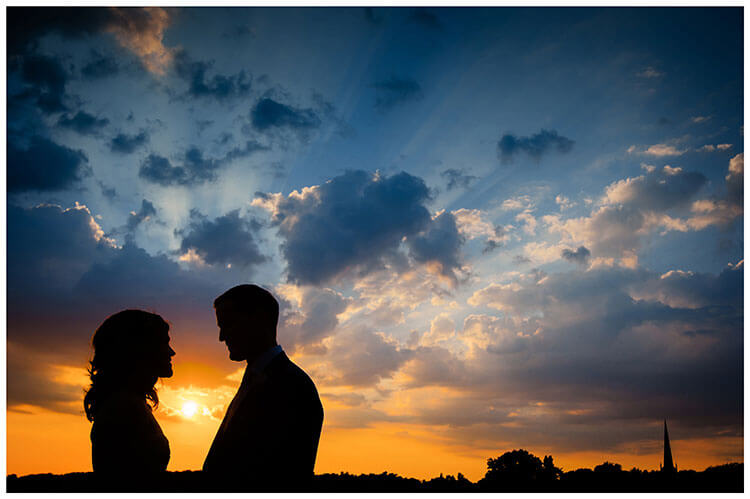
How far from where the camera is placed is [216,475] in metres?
5.11

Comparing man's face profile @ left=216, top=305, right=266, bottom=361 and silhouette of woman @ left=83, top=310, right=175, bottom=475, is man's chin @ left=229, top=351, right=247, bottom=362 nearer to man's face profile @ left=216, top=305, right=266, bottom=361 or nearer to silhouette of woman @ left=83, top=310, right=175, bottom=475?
man's face profile @ left=216, top=305, right=266, bottom=361

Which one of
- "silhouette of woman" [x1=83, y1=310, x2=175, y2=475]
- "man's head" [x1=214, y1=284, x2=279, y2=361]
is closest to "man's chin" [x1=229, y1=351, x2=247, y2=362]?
"man's head" [x1=214, y1=284, x2=279, y2=361]

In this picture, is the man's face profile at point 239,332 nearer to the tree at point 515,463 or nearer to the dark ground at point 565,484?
the dark ground at point 565,484

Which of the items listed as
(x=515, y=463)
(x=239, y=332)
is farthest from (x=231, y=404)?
(x=515, y=463)

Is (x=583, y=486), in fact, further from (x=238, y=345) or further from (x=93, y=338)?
(x=93, y=338)

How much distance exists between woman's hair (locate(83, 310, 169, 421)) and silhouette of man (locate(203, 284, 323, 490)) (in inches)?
62.9

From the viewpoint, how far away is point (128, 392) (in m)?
6.20

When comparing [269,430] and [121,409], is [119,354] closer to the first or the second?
[121,409]

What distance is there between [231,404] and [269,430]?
0.64 m

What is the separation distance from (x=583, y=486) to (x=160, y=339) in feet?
26.0

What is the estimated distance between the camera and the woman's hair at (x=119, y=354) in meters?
6.25

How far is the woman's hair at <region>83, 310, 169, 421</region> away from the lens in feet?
20.5

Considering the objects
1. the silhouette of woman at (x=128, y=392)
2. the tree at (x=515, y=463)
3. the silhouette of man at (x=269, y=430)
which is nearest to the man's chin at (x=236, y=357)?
the silhouette of man at (x=269, y=430)

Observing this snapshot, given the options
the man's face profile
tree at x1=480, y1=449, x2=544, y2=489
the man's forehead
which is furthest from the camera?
tree at x1=480, y1=449, x2=544, y2=489
